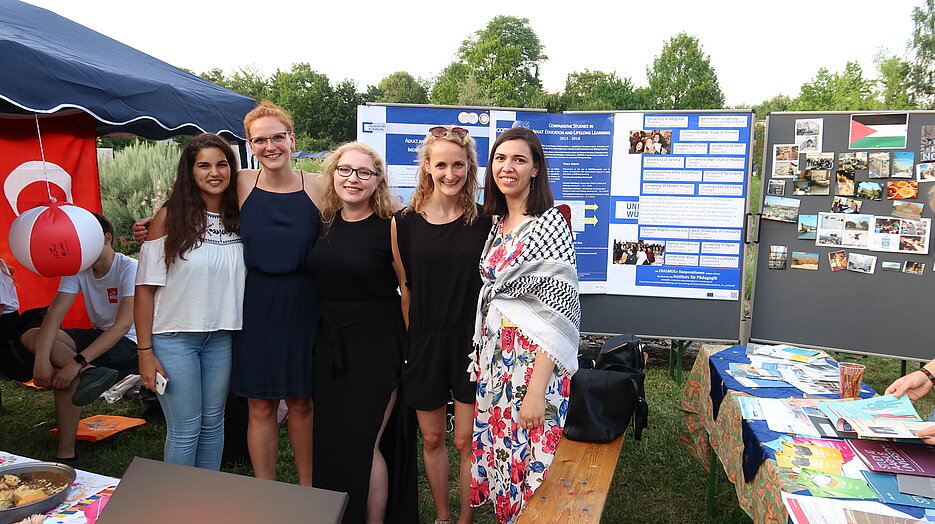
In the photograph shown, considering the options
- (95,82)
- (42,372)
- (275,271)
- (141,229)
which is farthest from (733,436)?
(42,372)

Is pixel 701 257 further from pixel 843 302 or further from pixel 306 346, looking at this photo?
pixel 306 346

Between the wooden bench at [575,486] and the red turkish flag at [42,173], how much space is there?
3294mm

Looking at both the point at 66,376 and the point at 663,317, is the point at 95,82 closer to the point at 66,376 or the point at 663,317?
the point at 66,376

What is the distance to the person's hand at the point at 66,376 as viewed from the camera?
3148 millimetres

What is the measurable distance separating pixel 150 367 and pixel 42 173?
2226mm

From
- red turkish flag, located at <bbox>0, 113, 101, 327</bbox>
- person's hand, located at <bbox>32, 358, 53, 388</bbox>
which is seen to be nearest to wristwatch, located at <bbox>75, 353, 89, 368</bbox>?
person's hand, located at <bbox>32, 358, 53, 388</bbox>

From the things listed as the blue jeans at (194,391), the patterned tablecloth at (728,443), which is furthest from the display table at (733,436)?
the blue jeans at (194,391)

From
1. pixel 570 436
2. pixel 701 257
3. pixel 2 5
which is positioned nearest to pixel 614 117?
pixel 701 257

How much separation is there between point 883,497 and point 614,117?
3.39 meters

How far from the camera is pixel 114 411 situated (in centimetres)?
396

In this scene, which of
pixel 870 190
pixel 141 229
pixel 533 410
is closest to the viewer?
pixel 533 410

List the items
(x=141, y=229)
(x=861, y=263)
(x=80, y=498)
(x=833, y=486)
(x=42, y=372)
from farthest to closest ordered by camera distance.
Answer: (x=861, y=263), (x=42, y=372), (x=141, y=229), (x=833, y=486), (x=80, y=498)

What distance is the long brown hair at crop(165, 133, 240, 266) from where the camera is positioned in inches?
85.9

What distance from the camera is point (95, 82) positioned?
2.63m
